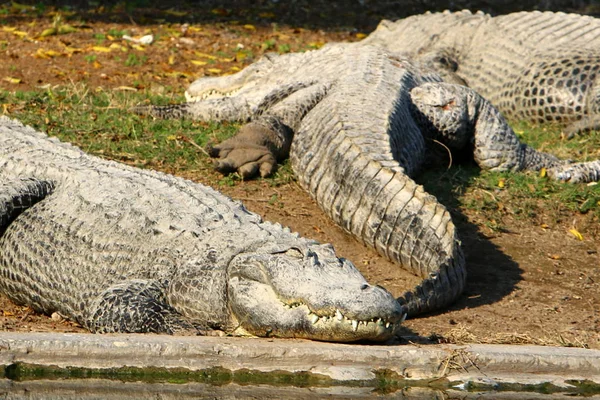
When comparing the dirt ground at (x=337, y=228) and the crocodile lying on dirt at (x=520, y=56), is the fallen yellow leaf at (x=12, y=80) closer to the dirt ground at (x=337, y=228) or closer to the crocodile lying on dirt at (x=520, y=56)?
the dirt ground at (x=337, y=228)

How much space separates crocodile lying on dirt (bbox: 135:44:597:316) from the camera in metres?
5.53

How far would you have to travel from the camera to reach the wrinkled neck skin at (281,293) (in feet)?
12.5

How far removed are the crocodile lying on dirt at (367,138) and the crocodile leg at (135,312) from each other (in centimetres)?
115

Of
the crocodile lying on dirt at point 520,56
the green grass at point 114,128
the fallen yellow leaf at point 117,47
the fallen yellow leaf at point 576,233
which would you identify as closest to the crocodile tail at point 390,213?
the green grass at point 114,128

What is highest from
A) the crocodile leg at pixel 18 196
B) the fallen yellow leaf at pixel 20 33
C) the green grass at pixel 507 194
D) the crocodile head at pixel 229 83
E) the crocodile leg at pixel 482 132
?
the crocodile leg at pixel 18 196

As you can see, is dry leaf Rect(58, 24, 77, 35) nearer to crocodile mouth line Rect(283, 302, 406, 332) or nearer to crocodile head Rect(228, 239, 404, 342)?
crocodile head Rect(228, 239, 404, 342)

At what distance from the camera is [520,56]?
10078 mm

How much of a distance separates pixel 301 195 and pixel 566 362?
3.06 meters

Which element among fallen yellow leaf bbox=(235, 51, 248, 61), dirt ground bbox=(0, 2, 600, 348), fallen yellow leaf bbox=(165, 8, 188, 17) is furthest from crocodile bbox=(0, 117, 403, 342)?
fallen yellow leaf bbox=(165, 8, 188, 17)

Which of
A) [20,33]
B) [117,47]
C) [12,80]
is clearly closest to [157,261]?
[12,80]

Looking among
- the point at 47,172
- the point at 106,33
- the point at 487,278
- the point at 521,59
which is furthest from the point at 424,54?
the point at 47,172

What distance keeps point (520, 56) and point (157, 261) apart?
6436 mm

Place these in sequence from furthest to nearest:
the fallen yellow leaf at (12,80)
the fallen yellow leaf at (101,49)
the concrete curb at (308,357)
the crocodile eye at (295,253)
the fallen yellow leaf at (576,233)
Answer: the fallen yellow leaf at (101,49) → the fallen yellow leaf at (12,80) → the fallen yellow leaf at (576,233) → the crocodile eye at (295,253) → the concrete curb at (308,357)

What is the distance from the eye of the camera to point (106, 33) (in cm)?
1119
